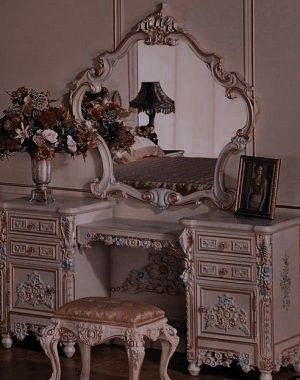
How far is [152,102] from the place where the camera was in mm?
6090

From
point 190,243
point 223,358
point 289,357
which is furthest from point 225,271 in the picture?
point 289,357

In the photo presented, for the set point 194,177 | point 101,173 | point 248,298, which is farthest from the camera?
point 101,173

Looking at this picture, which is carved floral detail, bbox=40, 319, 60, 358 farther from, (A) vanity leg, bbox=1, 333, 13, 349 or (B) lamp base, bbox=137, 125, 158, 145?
(B) lamp base, bbox=137, 125, 158, 145

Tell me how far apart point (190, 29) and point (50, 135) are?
925mm

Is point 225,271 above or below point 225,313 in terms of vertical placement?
above

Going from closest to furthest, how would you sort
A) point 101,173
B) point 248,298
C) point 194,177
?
1. point 248,298
2. point 194,177
3. point 101,173

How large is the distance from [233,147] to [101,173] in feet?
2.97

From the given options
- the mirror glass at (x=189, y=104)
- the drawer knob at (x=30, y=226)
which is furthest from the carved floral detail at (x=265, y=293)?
the drawer knob at (x=30, y=226)

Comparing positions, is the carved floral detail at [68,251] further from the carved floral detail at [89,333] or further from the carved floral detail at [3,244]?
the carved floral detail at [89,333]

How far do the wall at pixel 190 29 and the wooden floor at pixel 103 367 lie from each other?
2.99 ft

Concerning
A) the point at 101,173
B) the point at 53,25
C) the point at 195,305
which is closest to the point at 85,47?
the point at 53,25

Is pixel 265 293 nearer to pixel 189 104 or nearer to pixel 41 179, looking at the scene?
pixel 189 104

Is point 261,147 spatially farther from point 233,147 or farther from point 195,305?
point 195,305

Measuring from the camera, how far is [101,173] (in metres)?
6.43
